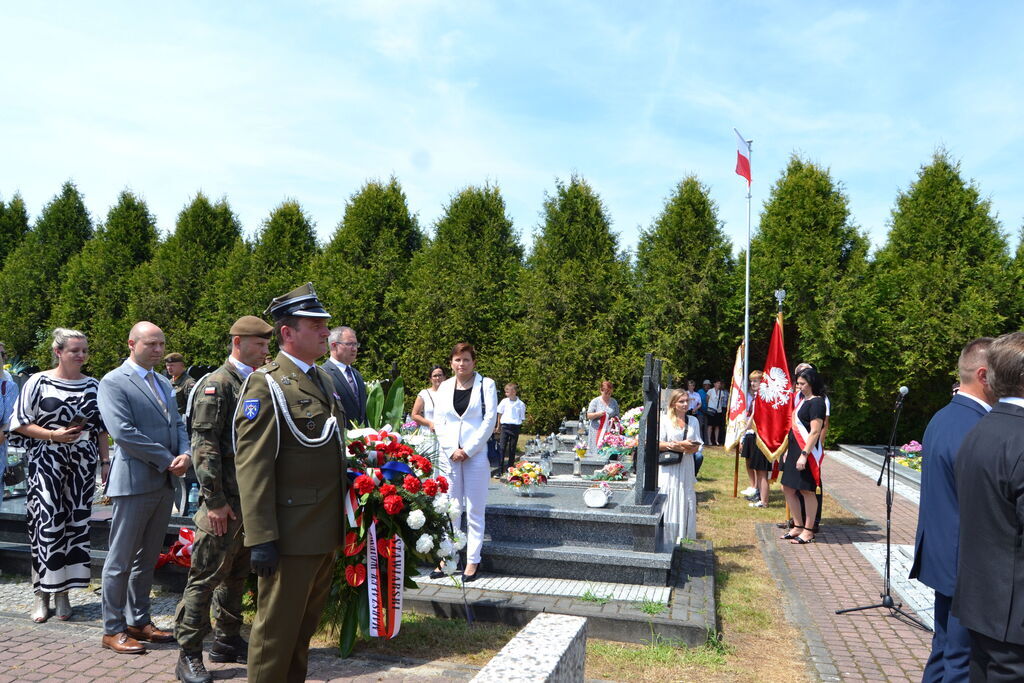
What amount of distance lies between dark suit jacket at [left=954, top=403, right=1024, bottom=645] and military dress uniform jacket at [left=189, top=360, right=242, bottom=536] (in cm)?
370

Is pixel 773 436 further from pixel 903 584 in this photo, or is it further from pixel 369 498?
pixel 369 498

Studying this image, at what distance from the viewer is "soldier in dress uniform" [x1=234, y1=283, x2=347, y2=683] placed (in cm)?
333

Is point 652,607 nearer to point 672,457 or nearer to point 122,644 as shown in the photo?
point 672,457

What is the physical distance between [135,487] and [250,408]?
77.5 inches

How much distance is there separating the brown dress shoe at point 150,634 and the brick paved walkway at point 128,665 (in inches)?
2.0

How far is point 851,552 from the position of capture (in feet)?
27.3

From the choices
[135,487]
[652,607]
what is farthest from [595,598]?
[135,487]

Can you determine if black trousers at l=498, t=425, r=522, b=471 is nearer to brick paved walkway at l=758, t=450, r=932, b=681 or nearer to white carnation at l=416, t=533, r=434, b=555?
brick paved walkway at l=758, t=450, r=932, b=681

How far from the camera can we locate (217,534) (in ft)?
14.1

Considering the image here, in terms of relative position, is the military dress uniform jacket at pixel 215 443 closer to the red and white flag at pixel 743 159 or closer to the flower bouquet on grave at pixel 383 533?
the flower bouquet on grave at pixel 383 533

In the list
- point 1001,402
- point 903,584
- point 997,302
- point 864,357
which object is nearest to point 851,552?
point 903,584

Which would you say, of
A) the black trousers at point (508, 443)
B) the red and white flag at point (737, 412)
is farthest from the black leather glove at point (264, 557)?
the black trousers at point (508, 443)

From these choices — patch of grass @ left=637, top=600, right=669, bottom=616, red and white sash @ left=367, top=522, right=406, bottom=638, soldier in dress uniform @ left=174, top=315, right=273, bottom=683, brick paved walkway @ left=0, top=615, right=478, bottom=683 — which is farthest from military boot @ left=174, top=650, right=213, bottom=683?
patch of grass @ left=637, top=600, right=669, bottom=616

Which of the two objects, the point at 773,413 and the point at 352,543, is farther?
the point at 773,413
